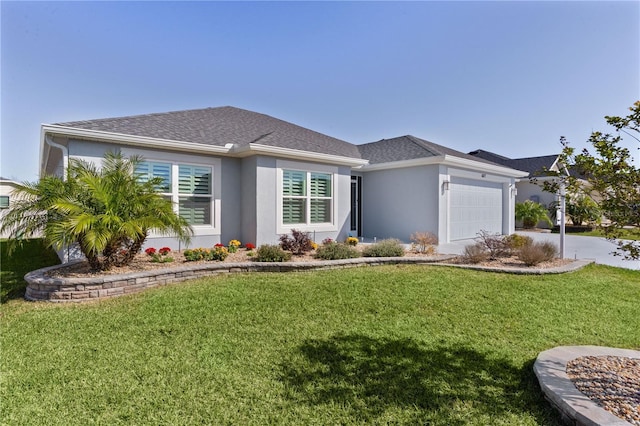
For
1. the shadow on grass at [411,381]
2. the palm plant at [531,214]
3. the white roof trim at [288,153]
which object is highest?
the white roof trim at [288,153]

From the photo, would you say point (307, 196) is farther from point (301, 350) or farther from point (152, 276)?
point (301, 350)

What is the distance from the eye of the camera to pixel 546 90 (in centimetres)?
1064

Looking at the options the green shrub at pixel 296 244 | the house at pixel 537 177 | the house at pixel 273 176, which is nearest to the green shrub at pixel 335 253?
the green shrub at pixel 296 244

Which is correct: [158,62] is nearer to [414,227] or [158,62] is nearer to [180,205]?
[180,205]

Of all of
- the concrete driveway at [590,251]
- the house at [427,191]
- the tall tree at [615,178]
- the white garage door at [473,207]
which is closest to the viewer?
the tall tree at [615,178]

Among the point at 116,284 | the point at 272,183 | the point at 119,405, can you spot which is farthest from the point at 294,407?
the point at 272,183

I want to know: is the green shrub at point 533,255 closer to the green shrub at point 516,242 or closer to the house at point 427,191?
the green shrub at point 516,242

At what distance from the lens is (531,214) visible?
20984 millimetres

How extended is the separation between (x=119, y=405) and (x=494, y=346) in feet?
14.8

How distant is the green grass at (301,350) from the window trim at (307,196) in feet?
13.7

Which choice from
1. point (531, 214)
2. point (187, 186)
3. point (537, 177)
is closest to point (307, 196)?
point (187, 186)

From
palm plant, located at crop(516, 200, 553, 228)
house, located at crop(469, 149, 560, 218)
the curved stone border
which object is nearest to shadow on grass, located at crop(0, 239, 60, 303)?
the curved stone border

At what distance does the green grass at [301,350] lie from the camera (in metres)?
3.02

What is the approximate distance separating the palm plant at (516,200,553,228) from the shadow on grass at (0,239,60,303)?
953 inches
